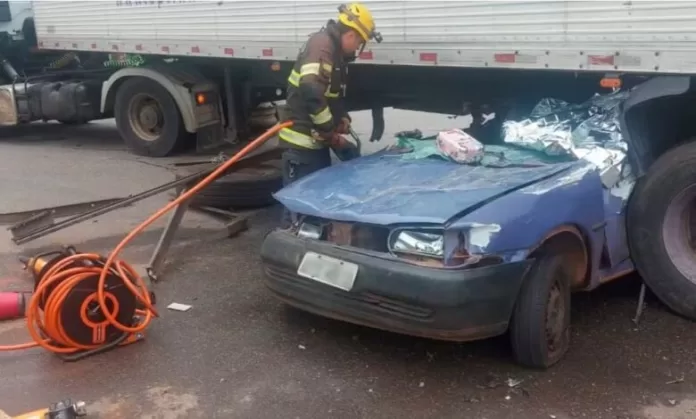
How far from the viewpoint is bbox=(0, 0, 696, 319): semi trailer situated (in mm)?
4605

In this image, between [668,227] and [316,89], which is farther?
[316,89]

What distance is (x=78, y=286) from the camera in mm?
4164

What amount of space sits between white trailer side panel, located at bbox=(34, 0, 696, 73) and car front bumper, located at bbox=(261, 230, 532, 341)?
1890 millimetres

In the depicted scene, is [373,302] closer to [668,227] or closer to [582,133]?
[582,133]

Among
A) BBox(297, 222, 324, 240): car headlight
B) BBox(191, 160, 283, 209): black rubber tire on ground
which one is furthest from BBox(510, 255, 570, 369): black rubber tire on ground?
BBox(191, 160, 283, 209): black rubber tire on ground

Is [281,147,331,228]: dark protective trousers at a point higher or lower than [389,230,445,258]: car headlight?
higher

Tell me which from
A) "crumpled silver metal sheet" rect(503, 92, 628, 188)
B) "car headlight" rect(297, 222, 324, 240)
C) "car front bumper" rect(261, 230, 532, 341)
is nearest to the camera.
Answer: "car front bumper" rect(261, 230, 532, 341)

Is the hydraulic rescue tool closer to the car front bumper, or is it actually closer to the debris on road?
the car front bumper

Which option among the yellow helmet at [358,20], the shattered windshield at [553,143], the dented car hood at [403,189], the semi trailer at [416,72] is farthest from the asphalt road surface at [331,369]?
the yellow helmet at [358,20]

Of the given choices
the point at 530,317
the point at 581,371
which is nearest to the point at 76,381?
the point at 530,317

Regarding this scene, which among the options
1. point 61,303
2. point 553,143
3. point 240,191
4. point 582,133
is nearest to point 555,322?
point 553,143

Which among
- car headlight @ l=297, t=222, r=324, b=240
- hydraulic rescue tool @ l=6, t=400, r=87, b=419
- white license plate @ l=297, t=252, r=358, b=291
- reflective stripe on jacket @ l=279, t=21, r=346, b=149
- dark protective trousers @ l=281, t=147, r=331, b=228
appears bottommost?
hydraulic rescue tool @ l=6, t=400, r=87, b=419

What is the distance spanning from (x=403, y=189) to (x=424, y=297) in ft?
2.41

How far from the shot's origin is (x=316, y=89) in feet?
17.0
